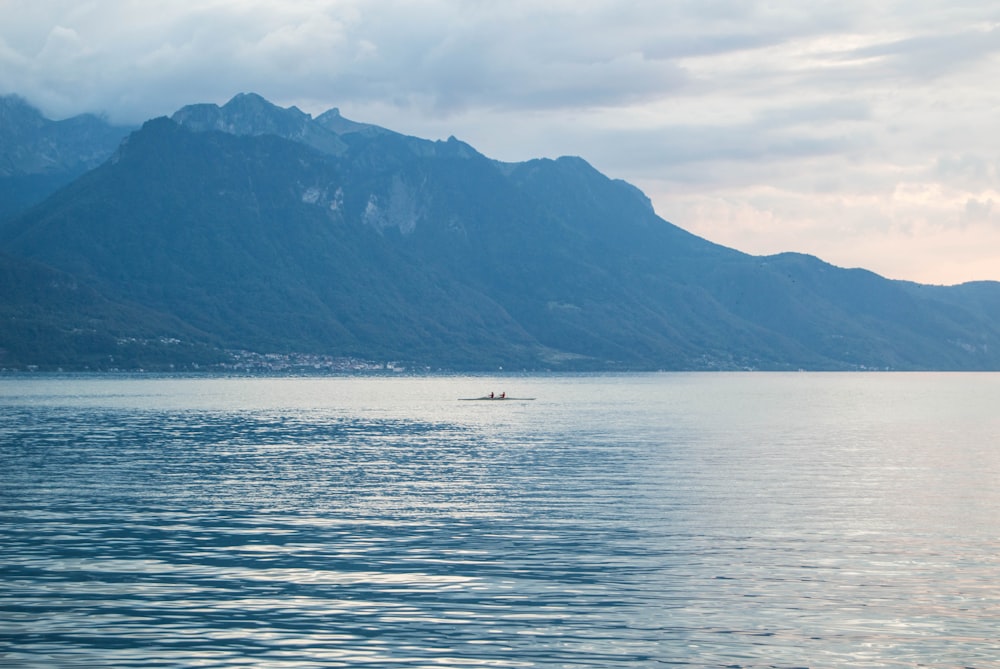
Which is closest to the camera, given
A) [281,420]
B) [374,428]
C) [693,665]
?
[693,665]

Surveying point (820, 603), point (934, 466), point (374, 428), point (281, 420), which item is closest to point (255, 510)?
point (820, 603)

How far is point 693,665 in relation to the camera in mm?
34844

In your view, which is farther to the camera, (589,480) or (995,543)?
(589,480)

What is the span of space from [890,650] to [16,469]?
75.1 meters

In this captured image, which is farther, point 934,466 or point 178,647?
point 934,466

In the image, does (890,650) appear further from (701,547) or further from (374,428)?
(374,428)

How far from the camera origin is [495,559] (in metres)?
52.1

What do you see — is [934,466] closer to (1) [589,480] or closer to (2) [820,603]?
(1) [589,480]

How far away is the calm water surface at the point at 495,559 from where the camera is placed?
37062 millimetres

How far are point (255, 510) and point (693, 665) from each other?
40272 mm

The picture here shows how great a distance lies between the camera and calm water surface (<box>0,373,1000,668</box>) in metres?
37.1

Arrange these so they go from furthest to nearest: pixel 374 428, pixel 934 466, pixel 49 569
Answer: pixel 374 428 < pixel 934 466 < pixel 49 569

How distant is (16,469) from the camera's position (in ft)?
298

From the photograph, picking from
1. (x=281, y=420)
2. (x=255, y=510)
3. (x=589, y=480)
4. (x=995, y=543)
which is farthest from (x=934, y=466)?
(x=281, y=420)
